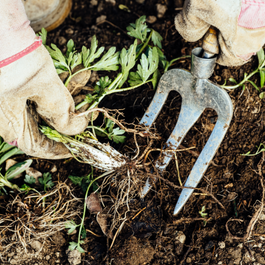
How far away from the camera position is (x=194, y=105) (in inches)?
57.5

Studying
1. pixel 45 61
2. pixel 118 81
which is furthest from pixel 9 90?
pixel 118 81

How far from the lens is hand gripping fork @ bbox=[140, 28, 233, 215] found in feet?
4.24

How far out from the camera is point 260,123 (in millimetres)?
1577

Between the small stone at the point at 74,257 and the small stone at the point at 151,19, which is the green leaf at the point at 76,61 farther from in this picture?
the small stone at the point at 74,257

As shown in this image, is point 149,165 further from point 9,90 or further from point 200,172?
point 9,90

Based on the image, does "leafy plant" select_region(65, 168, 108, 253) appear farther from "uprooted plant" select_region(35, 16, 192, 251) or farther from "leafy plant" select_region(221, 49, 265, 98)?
"leafy plant" select_region(221, 49, 265, 98)

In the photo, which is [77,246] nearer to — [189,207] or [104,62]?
[189,207]

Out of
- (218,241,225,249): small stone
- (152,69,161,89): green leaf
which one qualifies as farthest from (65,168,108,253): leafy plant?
(218,241,225,249): small stone

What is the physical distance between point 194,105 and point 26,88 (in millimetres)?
815

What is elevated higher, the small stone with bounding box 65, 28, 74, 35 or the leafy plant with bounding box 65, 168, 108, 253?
the small stone with bounding box 65, 28, 74, 35

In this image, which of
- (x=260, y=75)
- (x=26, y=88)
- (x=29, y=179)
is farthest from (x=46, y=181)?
(x=260, y=75)

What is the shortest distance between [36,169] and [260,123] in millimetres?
1344

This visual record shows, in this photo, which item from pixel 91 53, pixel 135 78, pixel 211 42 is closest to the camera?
pixel 211 42

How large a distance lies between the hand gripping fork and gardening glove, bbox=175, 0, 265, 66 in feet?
0.29
